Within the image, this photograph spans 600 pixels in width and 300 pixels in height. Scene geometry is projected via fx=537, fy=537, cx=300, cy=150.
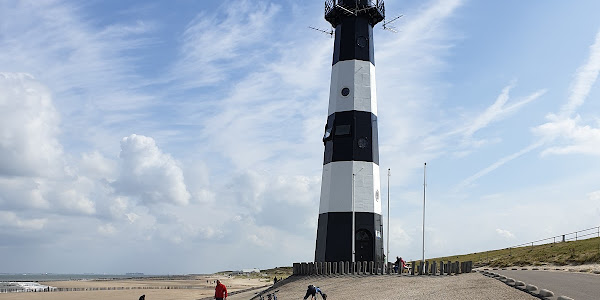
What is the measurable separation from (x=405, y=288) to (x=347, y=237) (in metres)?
9.55

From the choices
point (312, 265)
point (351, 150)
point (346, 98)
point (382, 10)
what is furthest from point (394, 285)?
point (382, 10)

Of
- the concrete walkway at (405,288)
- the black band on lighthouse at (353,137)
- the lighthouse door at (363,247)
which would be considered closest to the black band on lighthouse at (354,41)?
the black band on lighthouse at (353,137)

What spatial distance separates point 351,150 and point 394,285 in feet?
37.5

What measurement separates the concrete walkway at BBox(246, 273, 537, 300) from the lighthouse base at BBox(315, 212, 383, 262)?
9.72 ft

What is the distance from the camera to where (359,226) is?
3509cm

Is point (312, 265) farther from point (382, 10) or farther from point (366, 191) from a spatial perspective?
point (382, 10)

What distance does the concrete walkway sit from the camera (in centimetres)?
2148

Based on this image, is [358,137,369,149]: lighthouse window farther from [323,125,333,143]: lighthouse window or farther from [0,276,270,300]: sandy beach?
[0,276,270,300]: sandy beach

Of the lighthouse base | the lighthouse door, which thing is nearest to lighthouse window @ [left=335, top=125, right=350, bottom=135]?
the lighthouse base

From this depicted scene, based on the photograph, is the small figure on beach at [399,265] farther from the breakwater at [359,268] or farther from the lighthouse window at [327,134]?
the lighthouse window at [327,134]

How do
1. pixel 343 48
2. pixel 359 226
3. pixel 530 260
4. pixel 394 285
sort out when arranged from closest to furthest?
pixel 394 285 → pixel 359 226 → pixel 343 48 → pixel 530 260

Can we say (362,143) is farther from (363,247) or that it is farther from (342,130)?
(363,247)

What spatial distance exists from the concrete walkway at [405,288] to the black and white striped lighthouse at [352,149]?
4.11 metres

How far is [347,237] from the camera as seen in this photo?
34.8m
